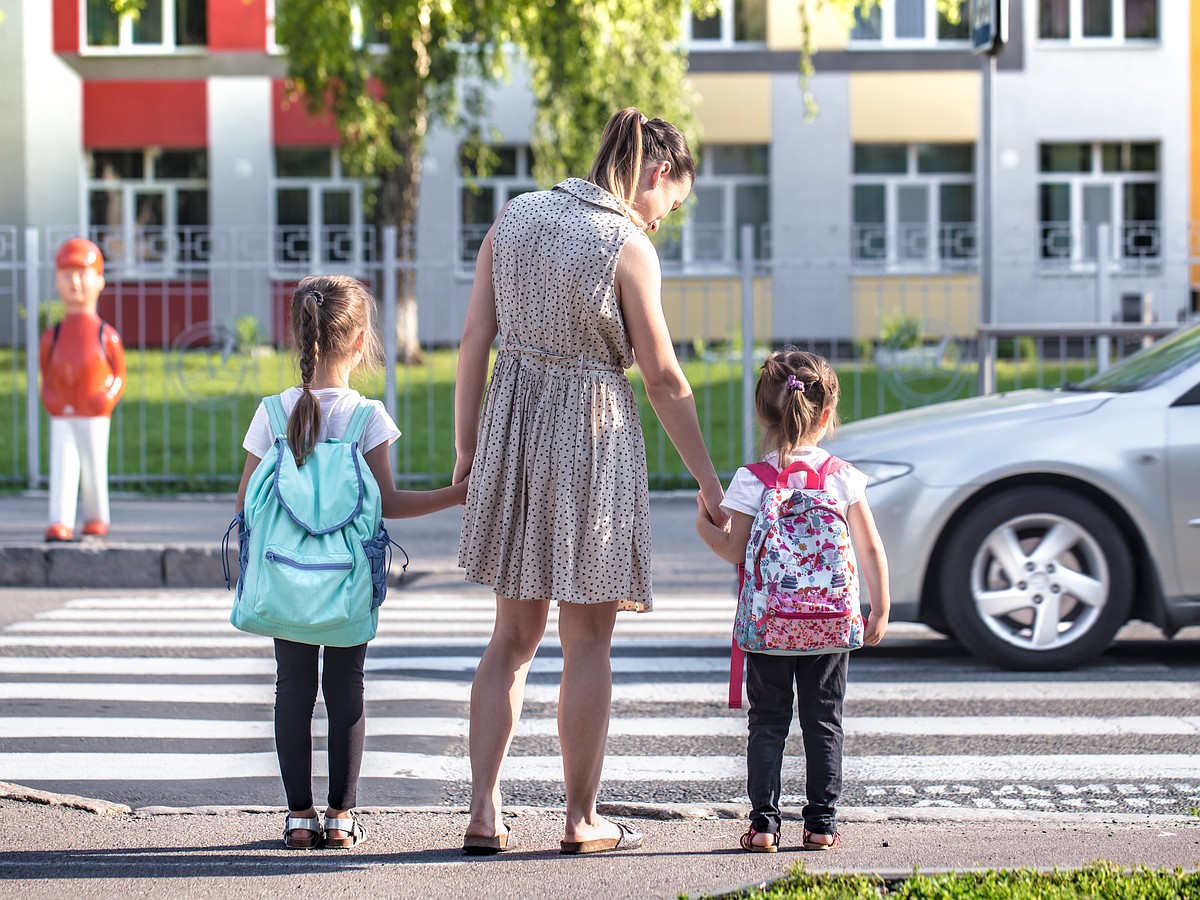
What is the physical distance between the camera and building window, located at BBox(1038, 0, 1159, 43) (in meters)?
27.9

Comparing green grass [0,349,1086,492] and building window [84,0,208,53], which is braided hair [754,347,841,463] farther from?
building window [84,0,208,53]

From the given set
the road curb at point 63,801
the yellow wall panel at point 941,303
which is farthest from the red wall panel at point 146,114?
the road curb at point 63,801

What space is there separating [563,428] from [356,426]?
22.4 inches

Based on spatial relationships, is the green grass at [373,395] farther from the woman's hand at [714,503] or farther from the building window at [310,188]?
the building window at [310,188]

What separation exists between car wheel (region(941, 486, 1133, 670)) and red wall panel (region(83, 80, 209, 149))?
23.8m

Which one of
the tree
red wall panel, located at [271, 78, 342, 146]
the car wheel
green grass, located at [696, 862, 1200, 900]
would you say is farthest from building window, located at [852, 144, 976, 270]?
green grass, located at [696, 862, 1200, 900]

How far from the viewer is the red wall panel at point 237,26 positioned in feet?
90.3

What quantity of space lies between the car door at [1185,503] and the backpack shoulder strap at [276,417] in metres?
3.89

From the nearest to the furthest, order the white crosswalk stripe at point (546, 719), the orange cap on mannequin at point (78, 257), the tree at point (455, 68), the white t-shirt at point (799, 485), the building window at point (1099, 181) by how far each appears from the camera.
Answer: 1. the white t-shirt at point (799, 485)
2. the white crosswalk stripe at point (546, 719)
3. the orange cap on mannequin at point (78, 257)
4. the tree at point (455, 68)
5. the building window at point (1099, 181)

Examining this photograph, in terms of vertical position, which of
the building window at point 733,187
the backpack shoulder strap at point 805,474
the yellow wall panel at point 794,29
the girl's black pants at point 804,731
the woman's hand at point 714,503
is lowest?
the girl's black pants at point 804,731

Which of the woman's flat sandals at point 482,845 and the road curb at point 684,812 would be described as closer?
the woman's flat sandals at point 482,845

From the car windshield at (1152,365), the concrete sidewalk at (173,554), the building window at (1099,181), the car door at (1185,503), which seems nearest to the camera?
the car door at (1185,503)

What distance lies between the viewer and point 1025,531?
6.41 metres

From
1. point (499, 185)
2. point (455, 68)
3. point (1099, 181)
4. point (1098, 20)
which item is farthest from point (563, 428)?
point (1098, 20)
